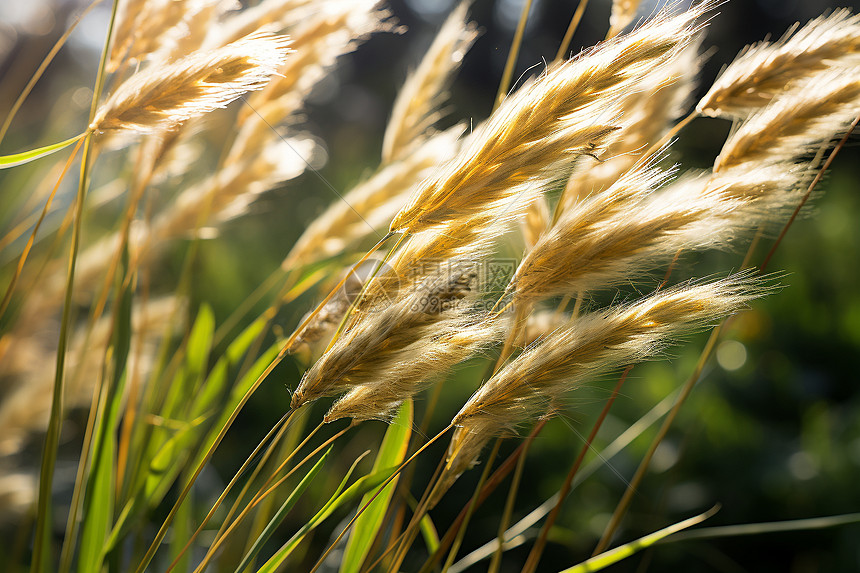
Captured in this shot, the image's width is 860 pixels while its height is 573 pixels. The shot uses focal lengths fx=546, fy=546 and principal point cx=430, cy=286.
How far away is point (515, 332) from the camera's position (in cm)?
53

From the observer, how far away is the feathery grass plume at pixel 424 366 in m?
0.41

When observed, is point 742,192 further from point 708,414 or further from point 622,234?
Result: point 708,414

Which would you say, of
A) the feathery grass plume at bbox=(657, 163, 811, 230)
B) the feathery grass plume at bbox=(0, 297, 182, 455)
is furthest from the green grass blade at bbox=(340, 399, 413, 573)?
the feathery grass plume at bbox=(0, 297, 182, 455)

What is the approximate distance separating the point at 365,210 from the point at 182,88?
34 cm

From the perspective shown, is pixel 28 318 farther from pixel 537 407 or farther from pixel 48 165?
pixel 537 407

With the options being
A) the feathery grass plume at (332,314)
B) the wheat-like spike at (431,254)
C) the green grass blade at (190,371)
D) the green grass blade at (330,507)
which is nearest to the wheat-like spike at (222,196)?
the green grass blade at (190,371)

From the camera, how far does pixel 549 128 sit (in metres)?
0.40

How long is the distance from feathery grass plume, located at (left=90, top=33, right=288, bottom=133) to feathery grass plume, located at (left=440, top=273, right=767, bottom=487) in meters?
0.32

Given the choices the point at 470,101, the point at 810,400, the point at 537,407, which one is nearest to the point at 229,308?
the point at 537,407

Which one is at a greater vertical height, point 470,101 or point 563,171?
point 563,171

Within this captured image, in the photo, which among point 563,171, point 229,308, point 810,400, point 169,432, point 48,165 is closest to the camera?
point 563,171

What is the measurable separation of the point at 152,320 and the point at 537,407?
27.2 inches

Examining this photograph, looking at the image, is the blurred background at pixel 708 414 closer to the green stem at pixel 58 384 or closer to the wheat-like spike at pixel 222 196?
the wheat-like spike at pixel 222 196

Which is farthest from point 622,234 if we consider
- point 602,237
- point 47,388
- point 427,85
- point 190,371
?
point 47,388
